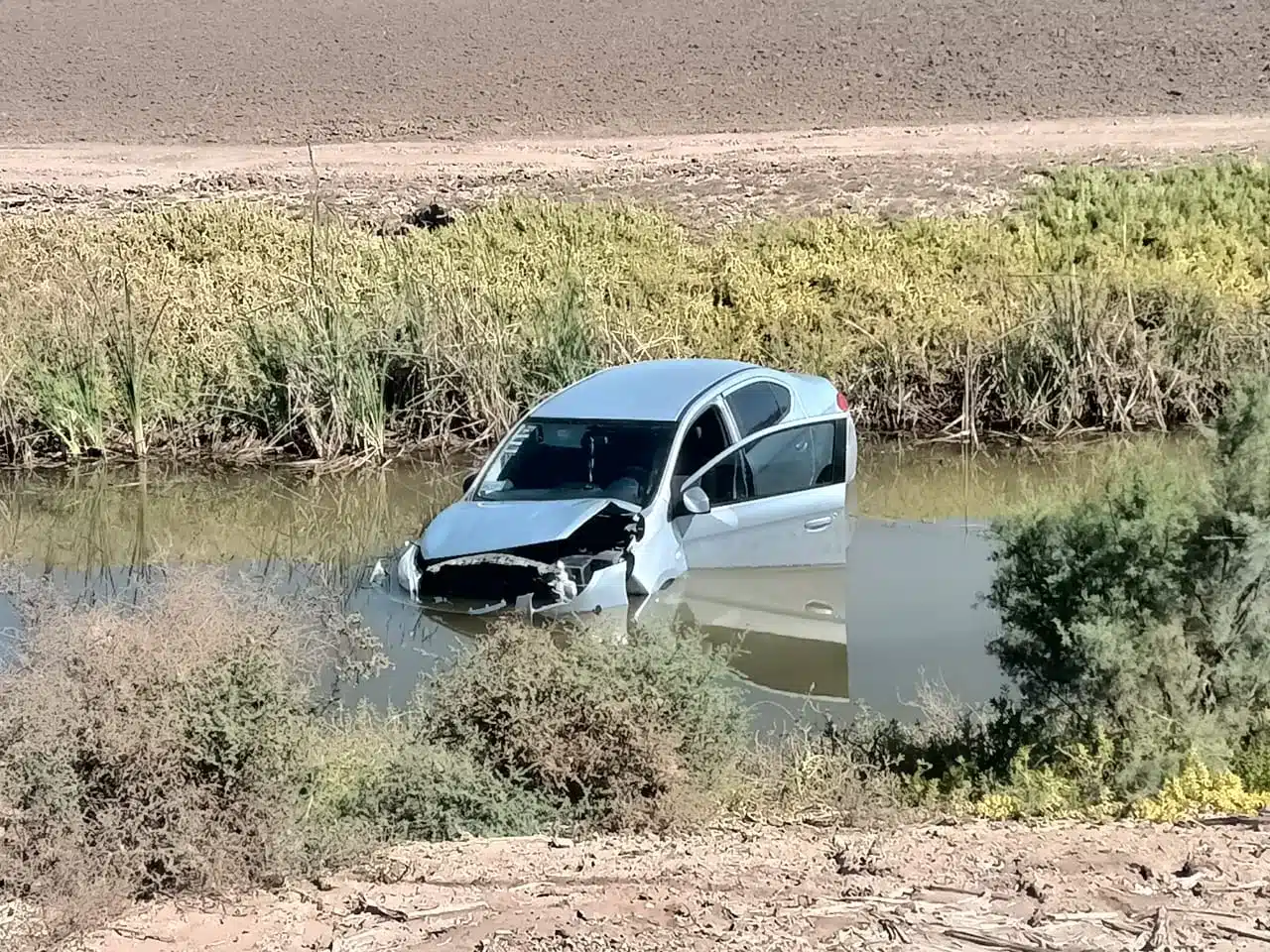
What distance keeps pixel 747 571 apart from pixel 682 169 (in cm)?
2097

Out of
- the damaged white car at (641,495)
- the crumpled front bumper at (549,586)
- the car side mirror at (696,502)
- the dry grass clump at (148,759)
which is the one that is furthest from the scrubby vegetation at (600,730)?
the car side mirror at (696,502)

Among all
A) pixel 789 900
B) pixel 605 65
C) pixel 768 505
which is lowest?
pixel 789 900

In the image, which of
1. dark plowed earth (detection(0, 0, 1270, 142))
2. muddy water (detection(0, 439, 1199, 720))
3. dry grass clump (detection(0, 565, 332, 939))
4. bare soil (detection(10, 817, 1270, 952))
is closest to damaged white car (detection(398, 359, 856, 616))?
muddy water (detection(0, 439, 1199, 720))

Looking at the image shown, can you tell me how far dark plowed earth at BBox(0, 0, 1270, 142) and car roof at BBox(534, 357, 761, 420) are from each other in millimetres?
35826

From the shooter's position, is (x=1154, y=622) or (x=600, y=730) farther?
(x=1154, y=622)

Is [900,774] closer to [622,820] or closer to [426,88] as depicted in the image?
[622,820]

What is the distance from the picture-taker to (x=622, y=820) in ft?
21.7

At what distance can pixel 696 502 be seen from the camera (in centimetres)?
1093

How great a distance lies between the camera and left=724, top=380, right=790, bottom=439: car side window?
11.9m

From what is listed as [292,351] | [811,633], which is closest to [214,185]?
[292,351]

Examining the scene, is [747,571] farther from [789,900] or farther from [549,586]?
[789,900]

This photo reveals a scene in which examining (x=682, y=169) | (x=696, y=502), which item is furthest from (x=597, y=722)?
(x=682, y=169)

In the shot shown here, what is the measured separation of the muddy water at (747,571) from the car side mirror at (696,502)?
19.4 inches

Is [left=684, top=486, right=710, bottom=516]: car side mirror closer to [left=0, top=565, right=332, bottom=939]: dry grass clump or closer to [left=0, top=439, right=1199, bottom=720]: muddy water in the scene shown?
[left=0, top=439, right=1199, bottom=720]: muddy water
